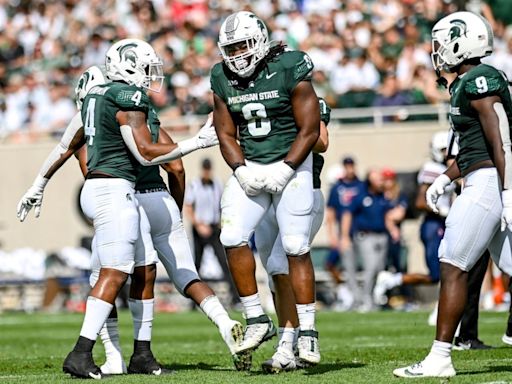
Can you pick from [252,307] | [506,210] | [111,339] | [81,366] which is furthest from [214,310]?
[506,210]

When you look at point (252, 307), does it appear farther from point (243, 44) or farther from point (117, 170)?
point (243, 44)

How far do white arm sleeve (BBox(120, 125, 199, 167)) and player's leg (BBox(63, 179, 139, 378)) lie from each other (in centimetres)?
22

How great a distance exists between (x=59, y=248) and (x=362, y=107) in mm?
5301

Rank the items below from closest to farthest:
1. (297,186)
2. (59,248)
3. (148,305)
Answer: (297,186), (148,305), (59,248)

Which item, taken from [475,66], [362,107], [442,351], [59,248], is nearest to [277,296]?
[442,351]

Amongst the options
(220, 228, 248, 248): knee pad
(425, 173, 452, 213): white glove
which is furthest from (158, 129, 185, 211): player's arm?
(425, 173, 452, 213): white glove

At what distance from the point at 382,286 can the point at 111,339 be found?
8.50m

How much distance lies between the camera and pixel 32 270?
18125mm

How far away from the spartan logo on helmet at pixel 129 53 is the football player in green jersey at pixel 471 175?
194cm

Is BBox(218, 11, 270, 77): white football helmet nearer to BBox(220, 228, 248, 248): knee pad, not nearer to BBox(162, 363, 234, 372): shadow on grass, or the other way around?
BBox(220, 228, 248, 248): knee pad

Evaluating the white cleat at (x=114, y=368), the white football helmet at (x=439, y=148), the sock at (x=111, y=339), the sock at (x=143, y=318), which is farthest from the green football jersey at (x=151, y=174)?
the white football helmet at (x=439, y=148)

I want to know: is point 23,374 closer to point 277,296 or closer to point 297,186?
point 277,296

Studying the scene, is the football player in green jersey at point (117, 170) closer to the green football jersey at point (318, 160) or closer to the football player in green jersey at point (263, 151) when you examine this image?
the football player in green jersey at point (263, 151)

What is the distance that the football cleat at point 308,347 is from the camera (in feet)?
22.7
